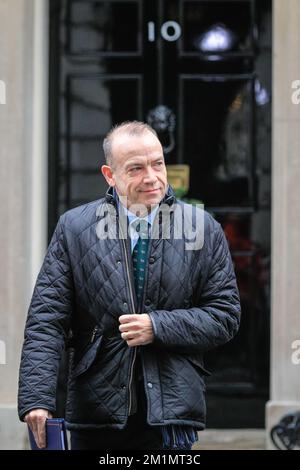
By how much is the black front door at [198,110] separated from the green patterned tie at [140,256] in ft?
10.3

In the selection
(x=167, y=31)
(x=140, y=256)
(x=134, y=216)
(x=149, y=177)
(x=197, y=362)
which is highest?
(x=167, y=31)

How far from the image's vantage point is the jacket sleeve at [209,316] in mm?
3318

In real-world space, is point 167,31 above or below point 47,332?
above

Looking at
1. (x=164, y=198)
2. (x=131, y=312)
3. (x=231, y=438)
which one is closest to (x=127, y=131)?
(x=164, y=198)

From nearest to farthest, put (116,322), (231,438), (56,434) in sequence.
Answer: (56,434) → (116,322) → (231,438)

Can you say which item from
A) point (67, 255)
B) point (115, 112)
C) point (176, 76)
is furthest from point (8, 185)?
point (67, 255)

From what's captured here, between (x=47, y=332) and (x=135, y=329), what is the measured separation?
1.09 feet

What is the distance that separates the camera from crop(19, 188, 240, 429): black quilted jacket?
3.36m

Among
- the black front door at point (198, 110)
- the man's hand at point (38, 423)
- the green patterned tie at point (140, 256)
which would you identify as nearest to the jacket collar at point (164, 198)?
the green patterned tie at point (140, 256)

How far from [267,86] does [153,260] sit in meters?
3.40

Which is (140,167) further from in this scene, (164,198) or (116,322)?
(116,322)

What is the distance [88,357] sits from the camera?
340cm

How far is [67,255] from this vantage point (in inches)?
136

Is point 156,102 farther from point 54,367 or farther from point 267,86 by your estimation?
A: point 54,367
